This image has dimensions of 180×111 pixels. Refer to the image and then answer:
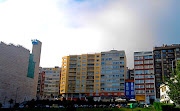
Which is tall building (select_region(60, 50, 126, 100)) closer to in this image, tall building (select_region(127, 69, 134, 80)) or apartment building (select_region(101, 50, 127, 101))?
apartment building (select_region(101, 50, 127, 101))

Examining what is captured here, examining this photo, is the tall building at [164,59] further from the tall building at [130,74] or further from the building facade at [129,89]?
the tall building at [130,74]

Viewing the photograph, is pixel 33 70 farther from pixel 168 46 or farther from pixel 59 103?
pixel 168 46

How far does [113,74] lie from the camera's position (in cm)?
10744

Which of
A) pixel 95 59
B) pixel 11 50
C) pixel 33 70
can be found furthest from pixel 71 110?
pixel 95 59

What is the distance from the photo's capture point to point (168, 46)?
106625mm

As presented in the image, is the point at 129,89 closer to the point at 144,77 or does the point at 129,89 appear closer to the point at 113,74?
the point at 144,77

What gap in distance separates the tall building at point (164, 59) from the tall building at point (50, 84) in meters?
65.0

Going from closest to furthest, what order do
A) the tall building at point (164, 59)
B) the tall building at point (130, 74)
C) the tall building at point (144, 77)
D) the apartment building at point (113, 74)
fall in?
1. the tall building at point (144, 77)
2. the tall building at point (164, 59)
3. the apartment building at point (113, 74)
4. the tall building at point (130, 74)

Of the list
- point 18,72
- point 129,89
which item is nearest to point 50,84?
point 18,72

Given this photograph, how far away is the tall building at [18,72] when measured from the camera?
80.1 m

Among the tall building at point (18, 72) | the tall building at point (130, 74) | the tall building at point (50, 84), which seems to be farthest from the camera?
the tall building at point (130, 74)

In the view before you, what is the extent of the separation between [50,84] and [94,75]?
35.7 metres

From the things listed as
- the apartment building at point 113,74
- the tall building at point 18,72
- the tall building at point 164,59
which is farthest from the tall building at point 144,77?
the tall building at point 18,72

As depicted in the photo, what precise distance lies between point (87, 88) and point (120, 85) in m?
19.5
